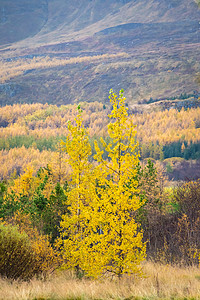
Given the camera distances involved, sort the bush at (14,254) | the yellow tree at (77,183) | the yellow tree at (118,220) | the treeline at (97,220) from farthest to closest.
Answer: the yellow tree at (77,183) < the bush at (14,254) < the treeline at (97,220) < the yellow tree at (118,220)

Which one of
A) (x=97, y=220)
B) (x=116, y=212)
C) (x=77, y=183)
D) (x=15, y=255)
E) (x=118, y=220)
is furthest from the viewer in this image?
(x=77, y=183)

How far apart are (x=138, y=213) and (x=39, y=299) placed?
21294 millimetres

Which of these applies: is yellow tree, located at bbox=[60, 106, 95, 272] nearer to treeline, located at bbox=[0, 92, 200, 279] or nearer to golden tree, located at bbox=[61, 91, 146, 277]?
treeline, located at bbox=[0, 92, 200, 279]

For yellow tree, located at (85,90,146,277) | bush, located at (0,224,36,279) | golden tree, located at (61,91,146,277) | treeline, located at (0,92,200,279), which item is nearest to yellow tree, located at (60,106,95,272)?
treeline, located at (0,92,200,279)

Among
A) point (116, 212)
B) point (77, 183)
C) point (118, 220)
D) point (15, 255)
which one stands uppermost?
point (77, 183)

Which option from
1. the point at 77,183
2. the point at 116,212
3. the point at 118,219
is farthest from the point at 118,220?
the point at 77,183

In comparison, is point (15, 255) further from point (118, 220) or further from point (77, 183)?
point (77, 183)

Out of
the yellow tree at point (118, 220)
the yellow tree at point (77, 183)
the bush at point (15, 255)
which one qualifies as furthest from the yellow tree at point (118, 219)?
the yellow tree at point (77, 183)

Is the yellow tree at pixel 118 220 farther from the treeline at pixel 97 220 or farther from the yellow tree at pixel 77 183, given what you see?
the yellow tree at pixel 77 183

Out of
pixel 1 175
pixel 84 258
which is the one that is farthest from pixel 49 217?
pixel 1 175

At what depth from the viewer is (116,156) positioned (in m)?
12.9

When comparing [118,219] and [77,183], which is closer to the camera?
[118,219]

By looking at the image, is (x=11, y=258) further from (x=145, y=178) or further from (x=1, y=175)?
(x=1, y=175)

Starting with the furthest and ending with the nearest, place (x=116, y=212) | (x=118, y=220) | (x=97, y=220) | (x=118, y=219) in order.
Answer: (x=116, y=212) → (x=118, y=219) → (x=97, y=220) → (x=118, y=220)
